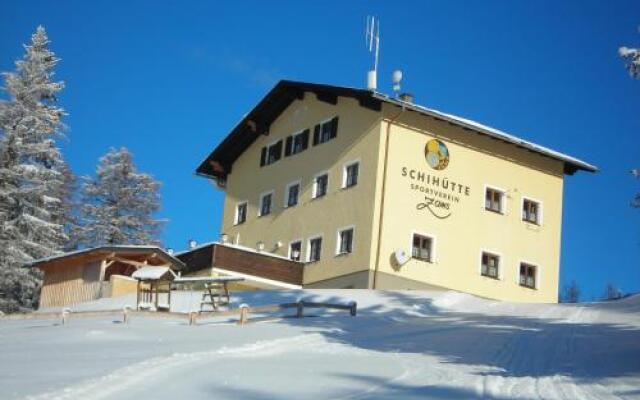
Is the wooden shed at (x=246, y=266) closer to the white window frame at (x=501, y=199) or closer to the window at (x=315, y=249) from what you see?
the window at (x=315, y=249)

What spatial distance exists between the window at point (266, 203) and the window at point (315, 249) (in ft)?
12.3

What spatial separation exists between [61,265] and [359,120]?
11907 millimetres

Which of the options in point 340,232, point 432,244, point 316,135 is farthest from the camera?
point 316,135

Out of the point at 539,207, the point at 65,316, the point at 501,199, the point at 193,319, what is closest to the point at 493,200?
the point at 501,199

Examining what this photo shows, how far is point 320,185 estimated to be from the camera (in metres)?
36.2

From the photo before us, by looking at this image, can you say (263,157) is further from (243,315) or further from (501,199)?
(243,315)

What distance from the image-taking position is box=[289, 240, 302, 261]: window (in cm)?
3625

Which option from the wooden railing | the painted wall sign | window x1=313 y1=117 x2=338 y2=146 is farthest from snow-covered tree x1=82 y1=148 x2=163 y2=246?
the wooden railing

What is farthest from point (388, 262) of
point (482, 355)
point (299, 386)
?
point (299, 386)

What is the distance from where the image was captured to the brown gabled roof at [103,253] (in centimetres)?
3216

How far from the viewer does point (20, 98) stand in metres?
36.3

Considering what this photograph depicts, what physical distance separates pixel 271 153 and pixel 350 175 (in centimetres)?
641

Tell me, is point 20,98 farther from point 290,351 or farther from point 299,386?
point 299,386

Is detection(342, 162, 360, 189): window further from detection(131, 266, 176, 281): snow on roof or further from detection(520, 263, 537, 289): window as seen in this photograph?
detection(131, 266, 176, 281): snow on roof
